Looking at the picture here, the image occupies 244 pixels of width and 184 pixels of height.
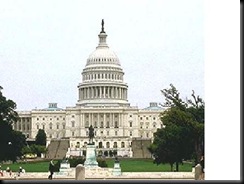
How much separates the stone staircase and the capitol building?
6.34 feet

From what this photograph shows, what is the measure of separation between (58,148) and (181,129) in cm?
2971

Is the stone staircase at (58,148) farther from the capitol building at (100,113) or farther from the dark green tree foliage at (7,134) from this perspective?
the dark green tree foliage at (7,134)

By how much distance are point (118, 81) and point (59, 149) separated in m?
10.2

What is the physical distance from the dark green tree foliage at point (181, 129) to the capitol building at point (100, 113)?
32298 millimetres

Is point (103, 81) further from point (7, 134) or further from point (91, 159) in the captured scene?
point (7, 134)

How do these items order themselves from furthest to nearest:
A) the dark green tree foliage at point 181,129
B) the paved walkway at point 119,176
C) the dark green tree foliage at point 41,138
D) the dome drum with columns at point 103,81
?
the dome drum with columns at point 103,81
the dark green tree foliage at point 41,138
the dark green tree foliage at point 181,129
the paved walkway at point 119,176

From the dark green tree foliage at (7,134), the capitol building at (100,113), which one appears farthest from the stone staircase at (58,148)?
the dark green tree foliage at (7,134)

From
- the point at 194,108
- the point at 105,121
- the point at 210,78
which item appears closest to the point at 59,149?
the point at 105,121

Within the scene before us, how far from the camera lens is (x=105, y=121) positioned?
170ft

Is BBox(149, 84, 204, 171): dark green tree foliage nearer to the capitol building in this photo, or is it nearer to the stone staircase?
the stone staircase

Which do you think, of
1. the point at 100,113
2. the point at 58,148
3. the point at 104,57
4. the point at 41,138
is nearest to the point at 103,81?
the point at 104,57

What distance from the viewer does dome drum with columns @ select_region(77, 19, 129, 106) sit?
52031mm

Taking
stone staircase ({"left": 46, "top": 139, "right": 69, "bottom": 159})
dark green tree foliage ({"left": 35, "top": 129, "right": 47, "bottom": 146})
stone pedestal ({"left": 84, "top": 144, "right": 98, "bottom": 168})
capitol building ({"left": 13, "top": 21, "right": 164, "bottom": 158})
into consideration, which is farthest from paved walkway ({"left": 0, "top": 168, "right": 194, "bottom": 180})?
capitol building ({"left": 13, "top": 21, "right": 164, "bottom": 158})

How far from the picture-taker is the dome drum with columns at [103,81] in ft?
171
